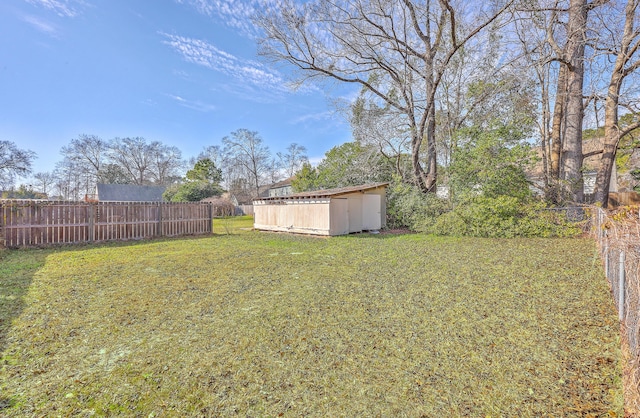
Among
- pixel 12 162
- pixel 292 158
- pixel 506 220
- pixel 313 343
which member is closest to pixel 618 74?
pixel 506 220

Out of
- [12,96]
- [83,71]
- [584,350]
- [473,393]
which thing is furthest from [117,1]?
[12,96]

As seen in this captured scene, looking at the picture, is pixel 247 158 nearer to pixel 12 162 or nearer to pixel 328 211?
pixel 12 162

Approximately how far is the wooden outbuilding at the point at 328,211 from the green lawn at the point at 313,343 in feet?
18.7

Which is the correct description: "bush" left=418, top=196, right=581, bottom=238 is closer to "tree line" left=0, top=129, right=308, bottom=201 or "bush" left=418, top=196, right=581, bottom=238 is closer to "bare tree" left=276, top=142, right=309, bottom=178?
"bare tree" left=276, top=142, right=309, bottom=178

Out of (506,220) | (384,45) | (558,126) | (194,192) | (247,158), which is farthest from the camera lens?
(247,158)

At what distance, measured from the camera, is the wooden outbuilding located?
11.0m

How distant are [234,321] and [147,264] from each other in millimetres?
4195

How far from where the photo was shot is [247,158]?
3619 cm

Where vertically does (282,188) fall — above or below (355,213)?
above

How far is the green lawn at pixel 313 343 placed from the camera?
6.02ft

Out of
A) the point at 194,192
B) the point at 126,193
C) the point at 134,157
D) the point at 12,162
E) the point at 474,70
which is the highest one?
the point at 134,157

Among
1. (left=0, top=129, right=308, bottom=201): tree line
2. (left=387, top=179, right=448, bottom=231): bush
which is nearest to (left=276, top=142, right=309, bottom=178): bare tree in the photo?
(left=0, top=129, right=308, bottom=201): tree line

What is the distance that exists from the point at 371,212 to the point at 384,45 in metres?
7.74

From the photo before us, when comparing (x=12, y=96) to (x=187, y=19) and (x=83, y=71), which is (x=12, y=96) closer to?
(x=83, y=71)
